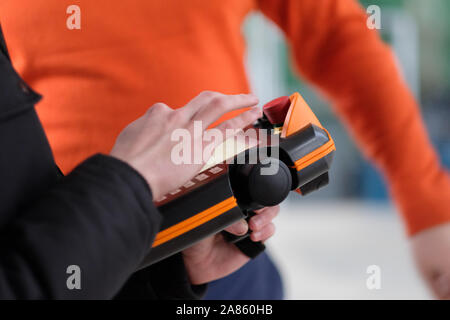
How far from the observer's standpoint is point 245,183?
14.9 inches

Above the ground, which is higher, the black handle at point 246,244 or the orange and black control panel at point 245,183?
the orange and black control panel at point 245,183

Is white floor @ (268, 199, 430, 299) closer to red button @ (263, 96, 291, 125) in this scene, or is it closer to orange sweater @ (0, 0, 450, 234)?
orange sweater @ (0, 0, 450, 234)

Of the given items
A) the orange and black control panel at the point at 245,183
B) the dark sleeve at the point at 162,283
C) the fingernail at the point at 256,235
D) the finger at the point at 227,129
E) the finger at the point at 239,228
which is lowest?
the dark sleeve at the point at 162,283

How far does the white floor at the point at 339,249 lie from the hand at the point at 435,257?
0.55m

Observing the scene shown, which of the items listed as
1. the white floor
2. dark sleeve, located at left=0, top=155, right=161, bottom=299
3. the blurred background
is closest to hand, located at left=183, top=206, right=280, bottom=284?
dark sleeve, located at left=0, top=155, right=161, bottom=299

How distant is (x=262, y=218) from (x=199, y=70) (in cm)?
20

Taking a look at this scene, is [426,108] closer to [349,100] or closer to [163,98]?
[349,100]

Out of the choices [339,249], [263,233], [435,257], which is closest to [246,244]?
[263,233]

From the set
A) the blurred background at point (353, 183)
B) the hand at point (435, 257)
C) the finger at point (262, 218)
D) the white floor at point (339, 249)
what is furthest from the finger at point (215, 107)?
the blurred background at point (353, 183)

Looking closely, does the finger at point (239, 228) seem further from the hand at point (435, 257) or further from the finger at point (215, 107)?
the hand at point (435, 257)

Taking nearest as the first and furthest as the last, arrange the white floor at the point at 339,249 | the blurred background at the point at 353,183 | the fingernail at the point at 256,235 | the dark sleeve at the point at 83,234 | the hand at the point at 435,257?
1. the dark sleeve at the point at 83,234
2. the fingernail at the point at 256,235
3. the hand at the point at 435,257
4. the white floor at the point at 339,249
5. the blurred background at the point at 353,183

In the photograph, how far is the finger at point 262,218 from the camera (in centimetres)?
47

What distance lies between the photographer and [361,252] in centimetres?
223
